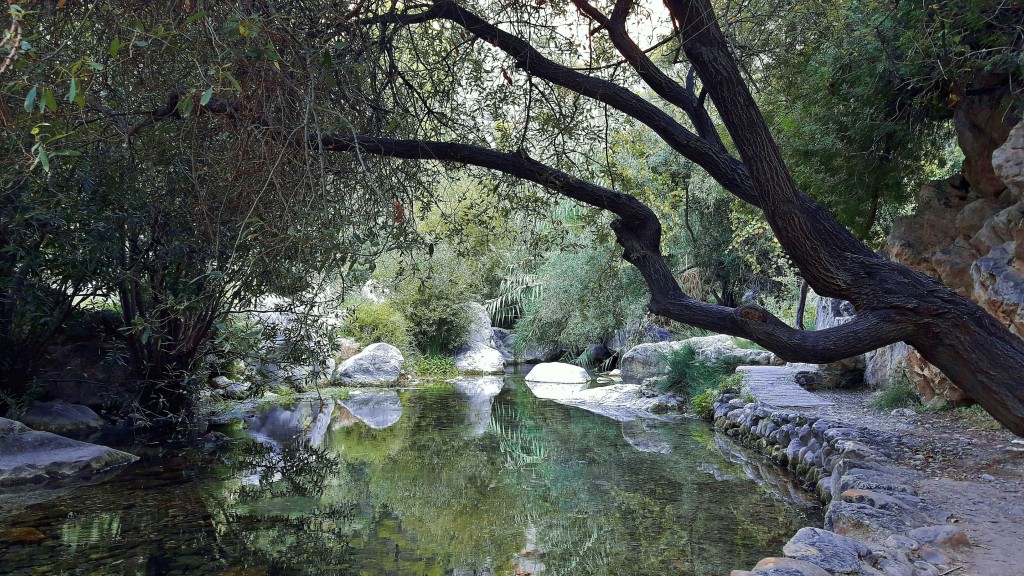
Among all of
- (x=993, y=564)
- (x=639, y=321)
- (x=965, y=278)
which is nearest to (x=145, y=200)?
(x=993, y=564)

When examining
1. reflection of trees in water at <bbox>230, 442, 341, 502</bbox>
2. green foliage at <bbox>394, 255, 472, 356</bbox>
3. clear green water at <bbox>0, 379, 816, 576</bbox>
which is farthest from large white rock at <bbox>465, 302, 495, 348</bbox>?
reflection of trees in water at <bbox>230, 442, 341, 502</bbox>

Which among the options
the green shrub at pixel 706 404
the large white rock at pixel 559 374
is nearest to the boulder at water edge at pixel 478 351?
the large white rock at pixel 559 374

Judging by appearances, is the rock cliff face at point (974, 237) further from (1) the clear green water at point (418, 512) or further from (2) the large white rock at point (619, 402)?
(2) the large white rock at point (619, 402)

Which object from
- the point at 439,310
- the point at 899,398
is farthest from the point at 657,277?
the point at 439,310

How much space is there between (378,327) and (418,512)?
11352 mm

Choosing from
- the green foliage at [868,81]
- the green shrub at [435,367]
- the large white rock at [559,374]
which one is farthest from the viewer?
the green shrub at [435,367]

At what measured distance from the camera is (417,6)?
4.80 metres

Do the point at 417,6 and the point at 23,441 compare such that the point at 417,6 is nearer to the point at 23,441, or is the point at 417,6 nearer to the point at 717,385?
the point at 23,441

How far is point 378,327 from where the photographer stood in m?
16.7

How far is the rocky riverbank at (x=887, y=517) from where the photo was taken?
3436 millimetres

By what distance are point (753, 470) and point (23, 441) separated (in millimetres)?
7010

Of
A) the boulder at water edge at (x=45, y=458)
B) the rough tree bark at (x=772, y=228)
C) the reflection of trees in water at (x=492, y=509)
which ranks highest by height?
the rough tree bark at (x=772, y=228)

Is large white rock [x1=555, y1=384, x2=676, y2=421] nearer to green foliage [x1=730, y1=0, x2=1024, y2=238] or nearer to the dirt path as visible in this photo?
the dirt path

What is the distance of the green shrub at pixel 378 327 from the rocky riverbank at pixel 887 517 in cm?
1111
